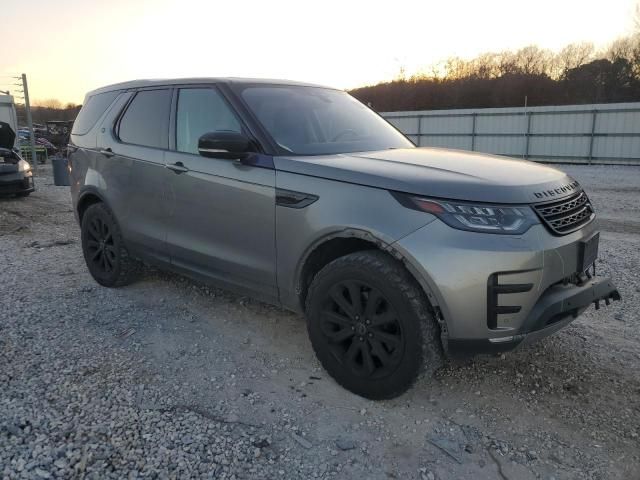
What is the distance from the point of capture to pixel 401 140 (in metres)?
4.11

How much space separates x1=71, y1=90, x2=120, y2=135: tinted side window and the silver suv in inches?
25.5

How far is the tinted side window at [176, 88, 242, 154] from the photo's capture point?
11.8 feet

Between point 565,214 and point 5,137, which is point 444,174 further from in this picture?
point 5,137

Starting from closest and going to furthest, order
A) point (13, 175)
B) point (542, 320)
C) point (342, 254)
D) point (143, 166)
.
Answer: point (542, 320) < point (342, 254) < point (143, 166) < point (13, 175)

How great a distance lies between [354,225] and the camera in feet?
9.15

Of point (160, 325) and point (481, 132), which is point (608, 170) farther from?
point (160, 325)

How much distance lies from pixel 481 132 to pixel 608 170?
646 centimetres

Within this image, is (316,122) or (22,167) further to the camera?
(22,167)

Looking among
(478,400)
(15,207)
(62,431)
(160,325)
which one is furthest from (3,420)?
(15,207)

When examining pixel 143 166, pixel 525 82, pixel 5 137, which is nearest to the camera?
pixel 143 166

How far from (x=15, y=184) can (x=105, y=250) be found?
6910 mm

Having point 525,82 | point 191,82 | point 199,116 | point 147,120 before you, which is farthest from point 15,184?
point 525,82

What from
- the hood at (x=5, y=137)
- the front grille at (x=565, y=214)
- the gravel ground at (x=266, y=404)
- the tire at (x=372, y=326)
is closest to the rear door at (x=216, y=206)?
the tire at (x=372, y=326)

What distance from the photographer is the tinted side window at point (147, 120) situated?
414 cm
